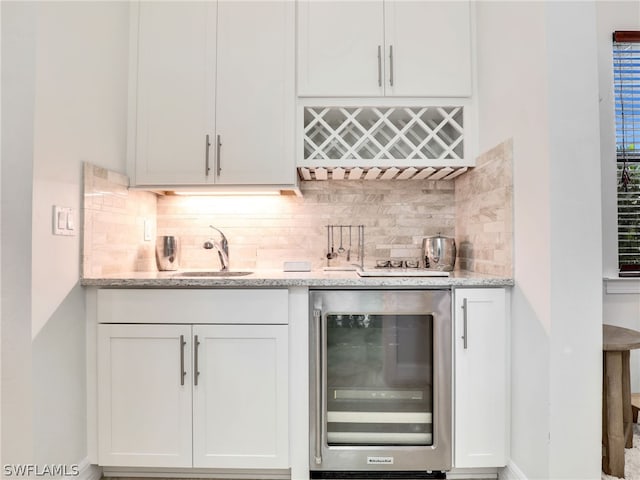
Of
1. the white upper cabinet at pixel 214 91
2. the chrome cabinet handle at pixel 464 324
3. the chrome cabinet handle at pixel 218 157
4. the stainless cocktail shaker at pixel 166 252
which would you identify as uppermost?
the white upper cabinet at pixel 214 91

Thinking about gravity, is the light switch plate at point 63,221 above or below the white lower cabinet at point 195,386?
above

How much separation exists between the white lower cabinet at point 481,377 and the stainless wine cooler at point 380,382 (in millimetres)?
59

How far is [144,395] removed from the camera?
1.65 metres

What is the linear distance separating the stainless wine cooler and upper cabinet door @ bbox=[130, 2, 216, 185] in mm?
1068

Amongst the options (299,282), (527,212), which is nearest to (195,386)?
(299,282)

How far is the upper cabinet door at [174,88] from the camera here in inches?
78.3

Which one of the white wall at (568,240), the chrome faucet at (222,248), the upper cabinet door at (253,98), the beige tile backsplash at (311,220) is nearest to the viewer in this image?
the white wall at (568,240)

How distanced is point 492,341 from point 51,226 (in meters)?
1.91

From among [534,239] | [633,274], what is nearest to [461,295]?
[534,239]

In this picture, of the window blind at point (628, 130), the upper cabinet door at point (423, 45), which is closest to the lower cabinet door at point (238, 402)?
the upper cabinet door at point (423, 45)

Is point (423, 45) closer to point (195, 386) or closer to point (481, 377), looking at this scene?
point (481, 377)

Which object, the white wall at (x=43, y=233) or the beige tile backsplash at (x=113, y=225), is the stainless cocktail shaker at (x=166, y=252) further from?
the white wall at (x=43, y=233)

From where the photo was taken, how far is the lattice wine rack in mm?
2000

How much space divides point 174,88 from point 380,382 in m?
1.85
